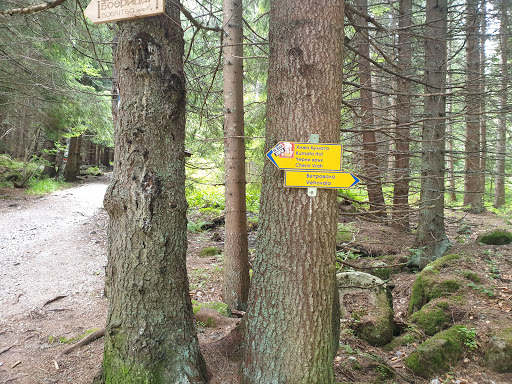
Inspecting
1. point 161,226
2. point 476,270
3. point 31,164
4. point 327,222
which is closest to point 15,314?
point 161,226

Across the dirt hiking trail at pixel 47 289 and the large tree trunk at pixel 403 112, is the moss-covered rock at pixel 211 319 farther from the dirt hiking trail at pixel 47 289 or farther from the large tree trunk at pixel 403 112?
the large tree trunk at pixel 403 112

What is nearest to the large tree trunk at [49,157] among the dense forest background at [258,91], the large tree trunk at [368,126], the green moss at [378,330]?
the dense forest background at [258,91]

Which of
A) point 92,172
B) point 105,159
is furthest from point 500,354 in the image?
point 105,159

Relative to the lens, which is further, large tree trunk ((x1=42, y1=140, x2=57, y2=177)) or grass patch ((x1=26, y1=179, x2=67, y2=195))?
large tree trunk ((x1=42, y1=140, x2=57, y2=177))

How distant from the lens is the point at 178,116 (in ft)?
8.38

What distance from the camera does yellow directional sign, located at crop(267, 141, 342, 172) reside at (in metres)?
2.35

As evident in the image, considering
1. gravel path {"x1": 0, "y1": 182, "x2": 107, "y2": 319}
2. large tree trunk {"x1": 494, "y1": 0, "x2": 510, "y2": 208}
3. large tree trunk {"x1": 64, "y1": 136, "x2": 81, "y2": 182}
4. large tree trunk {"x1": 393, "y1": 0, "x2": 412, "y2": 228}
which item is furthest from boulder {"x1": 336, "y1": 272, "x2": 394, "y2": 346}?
large tree trunk {"x1": 64, "y1": 136, "x2": 81, "y2": 182}

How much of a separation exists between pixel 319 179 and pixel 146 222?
Result: 51.4 inches

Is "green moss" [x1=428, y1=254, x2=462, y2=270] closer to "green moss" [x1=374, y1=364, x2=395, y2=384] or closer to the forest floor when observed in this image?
the forest floor

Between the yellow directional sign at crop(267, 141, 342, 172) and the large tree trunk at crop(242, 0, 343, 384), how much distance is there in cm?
6

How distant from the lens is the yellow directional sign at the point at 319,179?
2340mm

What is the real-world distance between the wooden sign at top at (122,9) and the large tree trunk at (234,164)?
2346 mm

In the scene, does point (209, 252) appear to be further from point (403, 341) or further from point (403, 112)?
point (403, 112)

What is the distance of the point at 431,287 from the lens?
503cm
